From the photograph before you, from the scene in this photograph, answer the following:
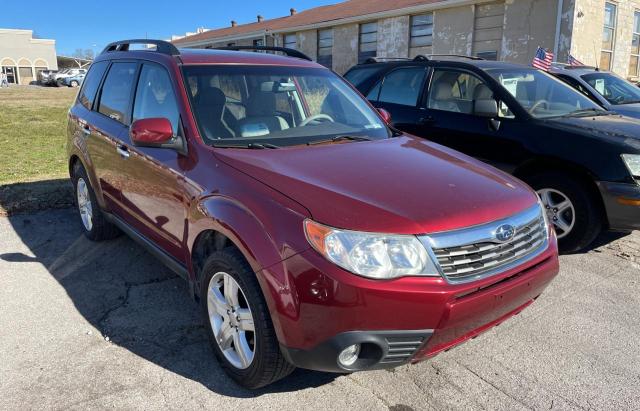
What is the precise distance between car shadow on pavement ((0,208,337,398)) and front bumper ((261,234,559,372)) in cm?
63

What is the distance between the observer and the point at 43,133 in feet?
41.6

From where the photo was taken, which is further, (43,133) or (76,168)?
(43,133)

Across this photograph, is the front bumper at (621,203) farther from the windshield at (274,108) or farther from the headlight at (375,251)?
the headlight at (375,251)

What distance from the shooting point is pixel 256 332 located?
2.43 metres

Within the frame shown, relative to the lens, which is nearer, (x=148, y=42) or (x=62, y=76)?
(x=148, y=42)

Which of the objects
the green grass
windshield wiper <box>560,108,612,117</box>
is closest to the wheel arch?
windshield wiper <box>560,108,612,117</box>

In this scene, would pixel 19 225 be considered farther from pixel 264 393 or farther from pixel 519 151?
pixel 519 151

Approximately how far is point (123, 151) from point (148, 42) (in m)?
0.92

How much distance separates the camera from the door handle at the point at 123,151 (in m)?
3.72

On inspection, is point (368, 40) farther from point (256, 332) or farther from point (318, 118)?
point (256, 332)

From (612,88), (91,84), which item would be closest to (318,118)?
(91,84)

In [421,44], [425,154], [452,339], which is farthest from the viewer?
[421,44]

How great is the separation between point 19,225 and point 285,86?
355cm

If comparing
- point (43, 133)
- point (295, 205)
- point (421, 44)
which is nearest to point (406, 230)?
point (295, 205)
